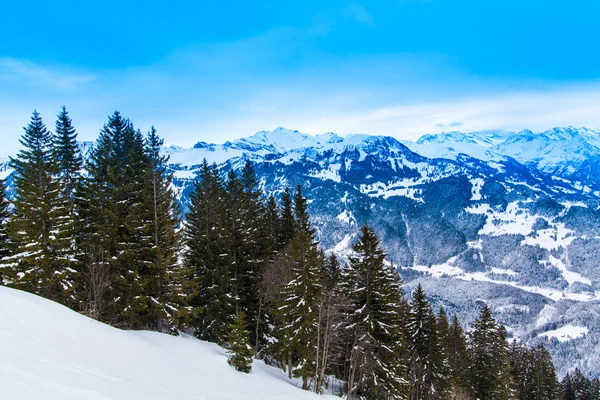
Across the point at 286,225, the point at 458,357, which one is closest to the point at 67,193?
the point at 286,225

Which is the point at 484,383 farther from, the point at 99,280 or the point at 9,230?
the point at 9,230

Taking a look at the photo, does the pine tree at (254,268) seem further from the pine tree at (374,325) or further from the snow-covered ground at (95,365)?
the snow-covered ground at (95,365)

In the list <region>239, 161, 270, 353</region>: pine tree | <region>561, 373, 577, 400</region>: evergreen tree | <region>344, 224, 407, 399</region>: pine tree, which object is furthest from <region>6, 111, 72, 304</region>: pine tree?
<region>561, 373, 577, 400</region>: evergreen tree

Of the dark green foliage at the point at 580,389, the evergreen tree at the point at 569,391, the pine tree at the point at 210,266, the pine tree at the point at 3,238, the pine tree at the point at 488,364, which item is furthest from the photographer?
the evergreen tree at the point at 569,391

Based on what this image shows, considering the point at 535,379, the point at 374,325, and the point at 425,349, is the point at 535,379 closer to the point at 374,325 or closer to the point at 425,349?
the point at 425,349

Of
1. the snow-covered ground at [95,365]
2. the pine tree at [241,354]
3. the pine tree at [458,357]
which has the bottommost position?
the pine tree at [458,357]

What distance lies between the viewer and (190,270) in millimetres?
26250

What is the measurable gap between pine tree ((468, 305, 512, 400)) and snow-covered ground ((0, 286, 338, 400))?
102ft

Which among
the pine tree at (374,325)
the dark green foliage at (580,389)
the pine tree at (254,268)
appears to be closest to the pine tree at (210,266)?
the pine tree at (254,268)

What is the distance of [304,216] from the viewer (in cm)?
3975

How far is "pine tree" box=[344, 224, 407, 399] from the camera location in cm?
2625

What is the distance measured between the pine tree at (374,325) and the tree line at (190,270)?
9cm

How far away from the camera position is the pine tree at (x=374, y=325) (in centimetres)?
A: 2625

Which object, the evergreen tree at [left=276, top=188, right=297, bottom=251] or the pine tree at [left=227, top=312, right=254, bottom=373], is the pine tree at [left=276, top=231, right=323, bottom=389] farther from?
the evergreen tree at [left=276, top=188, right=297, bottom=251]
